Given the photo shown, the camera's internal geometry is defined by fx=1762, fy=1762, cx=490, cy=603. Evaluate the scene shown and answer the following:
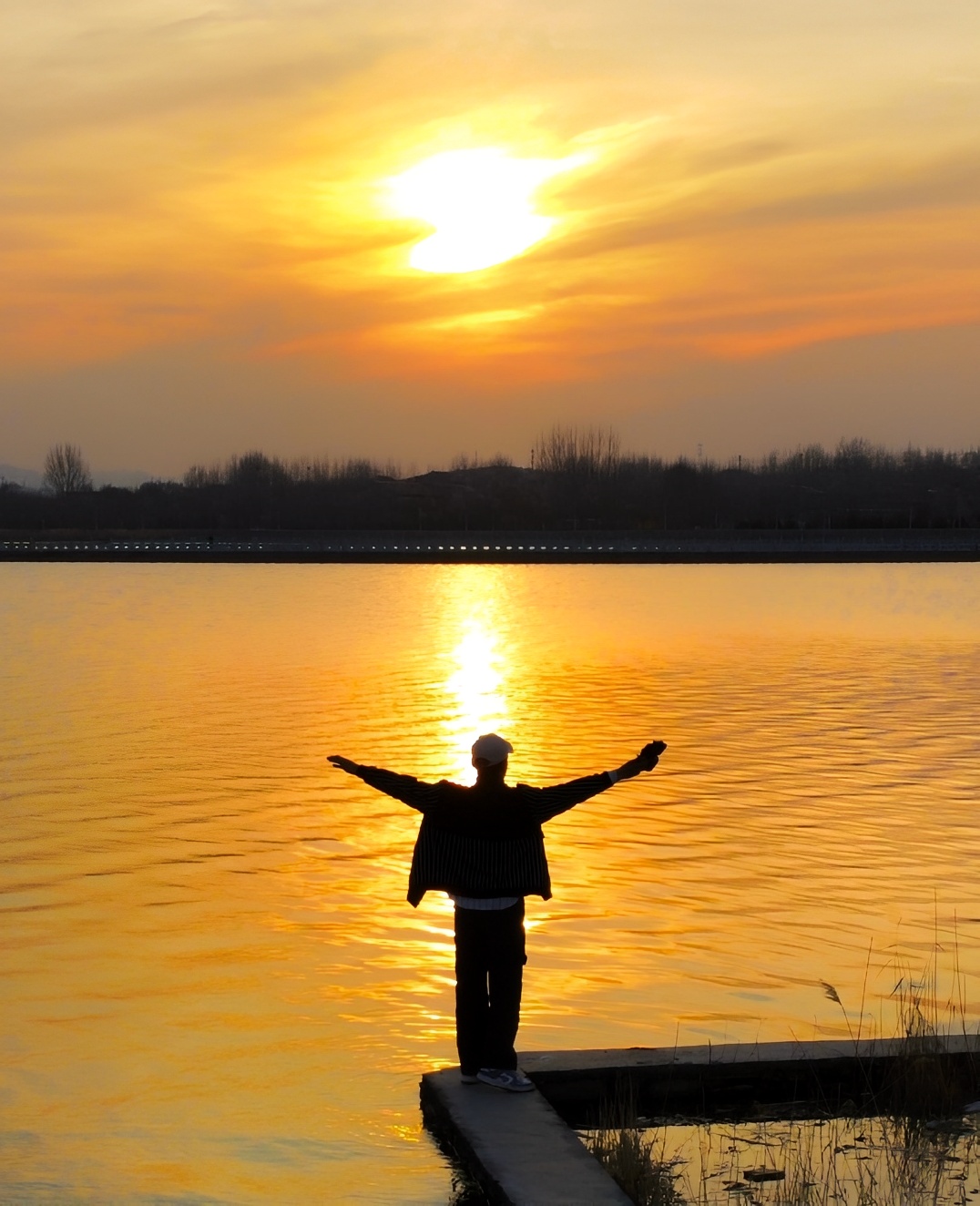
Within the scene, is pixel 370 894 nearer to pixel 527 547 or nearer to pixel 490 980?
pixel 490 980

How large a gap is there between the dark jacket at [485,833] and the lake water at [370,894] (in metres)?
1.16

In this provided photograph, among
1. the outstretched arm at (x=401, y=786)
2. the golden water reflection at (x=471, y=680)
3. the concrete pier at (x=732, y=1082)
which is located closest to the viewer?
the outstretched arm at (x=401, y=786)

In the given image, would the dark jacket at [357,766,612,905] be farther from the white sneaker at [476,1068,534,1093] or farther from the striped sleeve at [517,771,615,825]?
the white sneaker at [476,1068,534,1093]

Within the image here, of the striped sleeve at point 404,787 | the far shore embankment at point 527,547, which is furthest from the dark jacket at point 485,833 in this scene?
the far shore embankment at point 527,547

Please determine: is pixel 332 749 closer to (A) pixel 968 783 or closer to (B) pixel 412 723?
(B) pixel 412 723

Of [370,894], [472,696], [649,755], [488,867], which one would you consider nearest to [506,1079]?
[488,867]

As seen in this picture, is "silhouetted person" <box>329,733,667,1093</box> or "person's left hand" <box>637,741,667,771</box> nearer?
"person's left hand" <box>637,741,667,771</box>

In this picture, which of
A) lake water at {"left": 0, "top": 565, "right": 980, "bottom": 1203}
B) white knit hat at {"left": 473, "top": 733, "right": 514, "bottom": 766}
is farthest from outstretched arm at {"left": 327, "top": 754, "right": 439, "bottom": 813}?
lake water at {"left": 0, "top": 565, "right": 980, "bottom": 1203}

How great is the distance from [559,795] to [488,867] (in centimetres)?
43

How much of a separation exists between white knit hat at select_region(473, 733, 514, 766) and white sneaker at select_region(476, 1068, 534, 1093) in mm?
1312

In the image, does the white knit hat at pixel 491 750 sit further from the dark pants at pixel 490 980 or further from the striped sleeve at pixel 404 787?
the dark pants at pixel 490 980

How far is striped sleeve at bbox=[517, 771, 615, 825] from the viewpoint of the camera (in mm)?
7277

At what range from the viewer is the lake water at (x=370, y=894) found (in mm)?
8039

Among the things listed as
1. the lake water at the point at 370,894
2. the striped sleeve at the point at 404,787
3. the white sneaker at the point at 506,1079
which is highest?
the striped sleeve at the point at 404,787
